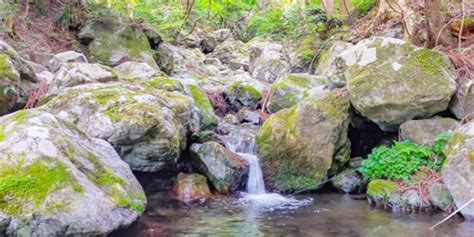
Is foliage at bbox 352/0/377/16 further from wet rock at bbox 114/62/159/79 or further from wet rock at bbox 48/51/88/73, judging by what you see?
wet rock at bbox 48/51/88/73

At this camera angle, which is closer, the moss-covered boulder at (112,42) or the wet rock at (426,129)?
the wet rock at (426,129)

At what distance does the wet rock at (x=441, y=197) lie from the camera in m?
6.38

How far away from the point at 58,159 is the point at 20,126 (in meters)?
0.67

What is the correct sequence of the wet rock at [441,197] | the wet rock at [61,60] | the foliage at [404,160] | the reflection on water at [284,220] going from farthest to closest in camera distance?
1. the wet rock at [61,60]
2. the foliage at [404,160]
3. the wet rock at [441,197]
4. the reflection on water at [284,220]

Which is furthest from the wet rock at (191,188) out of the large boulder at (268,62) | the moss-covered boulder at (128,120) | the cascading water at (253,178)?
the large boulder at (268,62)

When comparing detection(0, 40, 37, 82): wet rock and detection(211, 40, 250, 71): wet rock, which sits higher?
detection(211, 40, 250, 71): wet rock

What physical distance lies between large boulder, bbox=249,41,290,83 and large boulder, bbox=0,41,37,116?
8.34 metres

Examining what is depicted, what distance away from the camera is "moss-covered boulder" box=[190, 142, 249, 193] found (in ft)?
25.1

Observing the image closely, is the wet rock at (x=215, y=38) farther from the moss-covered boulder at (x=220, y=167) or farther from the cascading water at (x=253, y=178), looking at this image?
the moss-covered boulder at (x=220, y=167)

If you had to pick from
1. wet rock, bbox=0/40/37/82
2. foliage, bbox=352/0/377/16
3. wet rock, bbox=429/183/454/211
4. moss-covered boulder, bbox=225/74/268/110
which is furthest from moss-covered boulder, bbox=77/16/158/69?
wet rock, bbox=429/183/454/211

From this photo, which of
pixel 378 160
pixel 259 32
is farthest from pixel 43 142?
pixel 259 32

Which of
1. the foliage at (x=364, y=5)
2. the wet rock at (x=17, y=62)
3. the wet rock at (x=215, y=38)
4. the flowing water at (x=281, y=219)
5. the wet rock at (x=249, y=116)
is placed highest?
the foliage at (x=364, y=5)

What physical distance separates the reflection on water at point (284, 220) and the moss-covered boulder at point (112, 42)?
5998 mm

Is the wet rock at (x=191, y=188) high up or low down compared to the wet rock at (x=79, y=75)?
down
